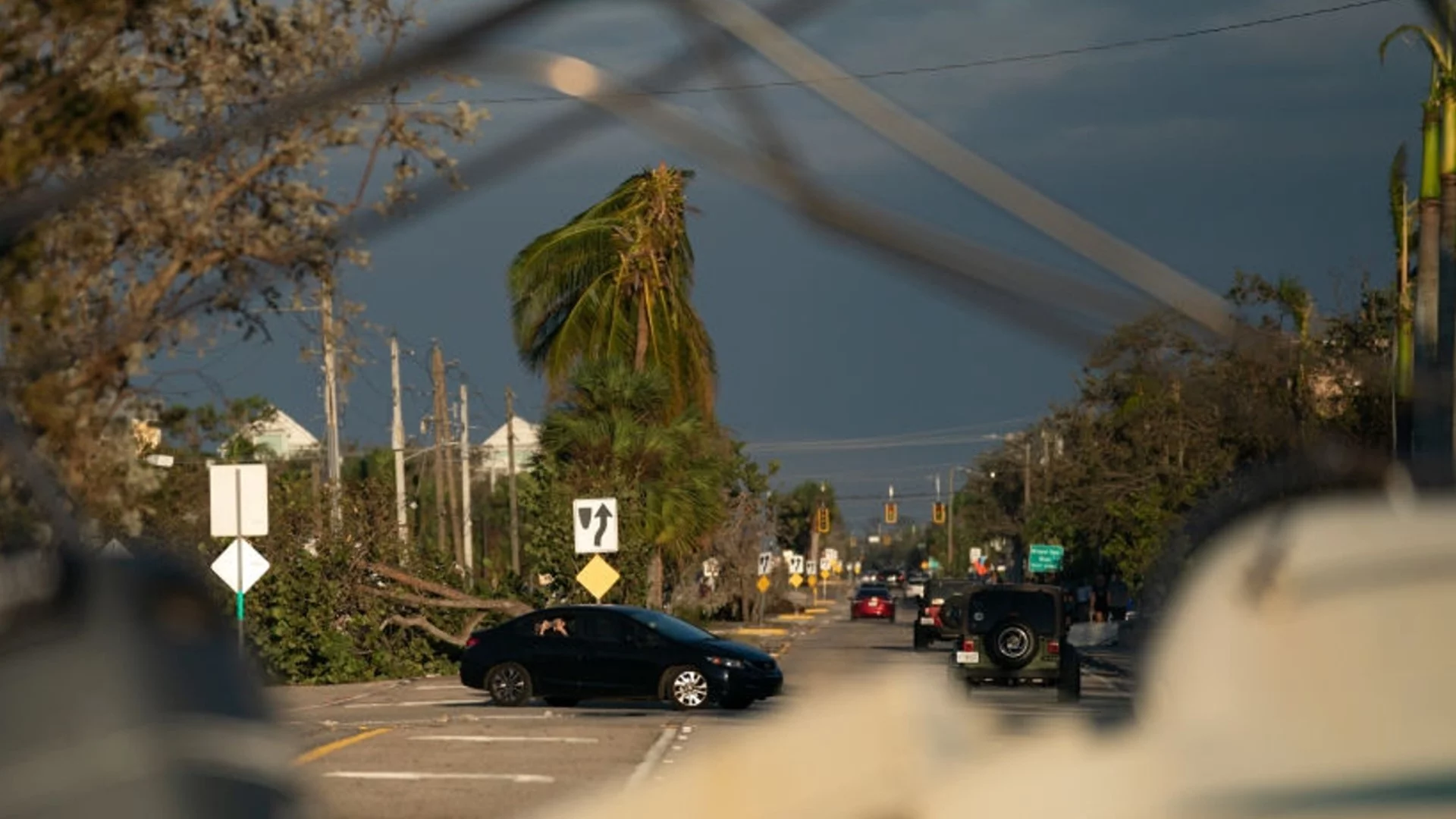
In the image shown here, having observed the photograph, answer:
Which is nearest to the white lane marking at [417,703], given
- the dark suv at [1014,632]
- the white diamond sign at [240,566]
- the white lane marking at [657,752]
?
the white diamond sign at [240,566]

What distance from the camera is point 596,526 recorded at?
113 feet

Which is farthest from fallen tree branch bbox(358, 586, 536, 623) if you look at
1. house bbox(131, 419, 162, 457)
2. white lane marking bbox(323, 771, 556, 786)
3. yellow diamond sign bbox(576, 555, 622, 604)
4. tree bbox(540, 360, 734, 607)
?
house bbox(131, 419, 162, 457)

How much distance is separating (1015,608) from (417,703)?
9048 millimetres

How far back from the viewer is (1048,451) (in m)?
63.1

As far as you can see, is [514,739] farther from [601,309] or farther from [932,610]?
[932,610]

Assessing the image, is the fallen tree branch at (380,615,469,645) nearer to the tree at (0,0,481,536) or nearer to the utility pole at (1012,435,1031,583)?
the tree at (0,0,481,536)

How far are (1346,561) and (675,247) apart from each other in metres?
40.8

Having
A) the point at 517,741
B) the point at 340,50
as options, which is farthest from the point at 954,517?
the point at 340,50

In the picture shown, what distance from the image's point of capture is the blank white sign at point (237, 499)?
26250mm

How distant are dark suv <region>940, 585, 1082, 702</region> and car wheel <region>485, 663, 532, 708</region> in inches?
234

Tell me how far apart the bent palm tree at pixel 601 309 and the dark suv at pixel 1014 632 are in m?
12.6

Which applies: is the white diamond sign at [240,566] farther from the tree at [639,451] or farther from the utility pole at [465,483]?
the utility pole at [465,483]

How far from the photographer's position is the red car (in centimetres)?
7862

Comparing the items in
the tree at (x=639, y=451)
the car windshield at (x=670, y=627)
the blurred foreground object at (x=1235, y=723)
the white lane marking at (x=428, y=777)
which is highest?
the tree at (x=639, y=451)
